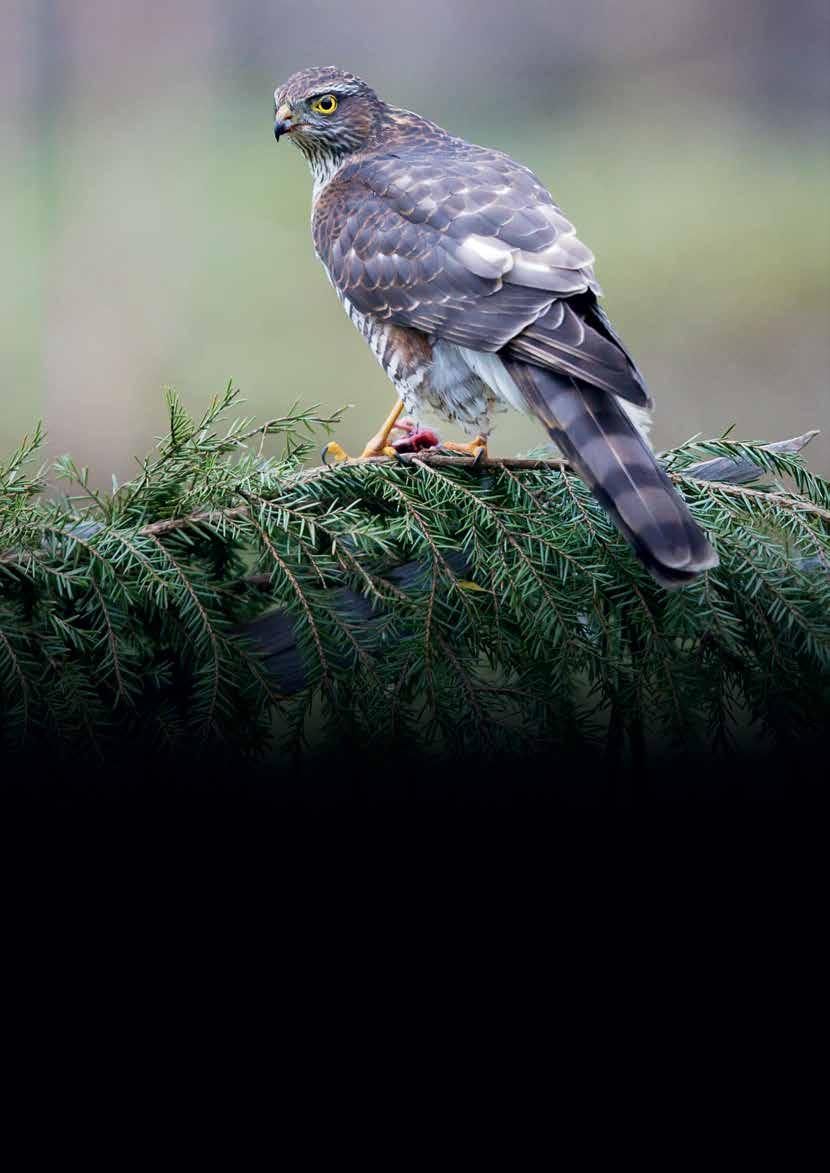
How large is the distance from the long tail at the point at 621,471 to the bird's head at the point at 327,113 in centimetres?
51

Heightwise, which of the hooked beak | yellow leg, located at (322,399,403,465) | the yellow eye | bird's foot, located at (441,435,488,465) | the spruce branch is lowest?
the spruce branch

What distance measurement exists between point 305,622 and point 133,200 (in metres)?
2.00

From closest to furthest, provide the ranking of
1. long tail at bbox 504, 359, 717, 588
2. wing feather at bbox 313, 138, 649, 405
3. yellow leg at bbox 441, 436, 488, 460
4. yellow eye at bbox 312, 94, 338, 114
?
long tail at bbox 504, 359, 717, 588, wing feather at bbox 313, 138, 649, 405, yellow leg at bbox 441, 436, 488, 460, yellow eye at bbox 312, 94, 338, 114

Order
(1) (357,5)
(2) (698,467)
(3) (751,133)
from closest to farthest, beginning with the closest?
1. (2) (698,467)
2. (1) (357,5)
3. (3) (751,133)

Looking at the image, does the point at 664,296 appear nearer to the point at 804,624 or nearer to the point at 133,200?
the point at 133,200

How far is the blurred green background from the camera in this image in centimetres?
241

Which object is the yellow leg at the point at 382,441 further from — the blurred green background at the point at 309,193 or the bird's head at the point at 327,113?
the blurred green background at the point at 309,193

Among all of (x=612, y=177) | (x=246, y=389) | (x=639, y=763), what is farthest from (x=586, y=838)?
(x=612, y=177)

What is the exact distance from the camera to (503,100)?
2.49 meters

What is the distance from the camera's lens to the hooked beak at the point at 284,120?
137cm

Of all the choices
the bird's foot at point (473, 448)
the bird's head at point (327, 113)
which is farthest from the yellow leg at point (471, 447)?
the bird's head at point (327, 113)

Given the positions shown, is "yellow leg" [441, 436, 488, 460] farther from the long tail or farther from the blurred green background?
the blurred green background

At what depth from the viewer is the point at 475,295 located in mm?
1067

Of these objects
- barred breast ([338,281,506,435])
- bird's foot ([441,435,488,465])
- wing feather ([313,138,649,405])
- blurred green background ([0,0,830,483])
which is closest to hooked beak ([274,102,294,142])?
wing feather ([313,138,649,405])
